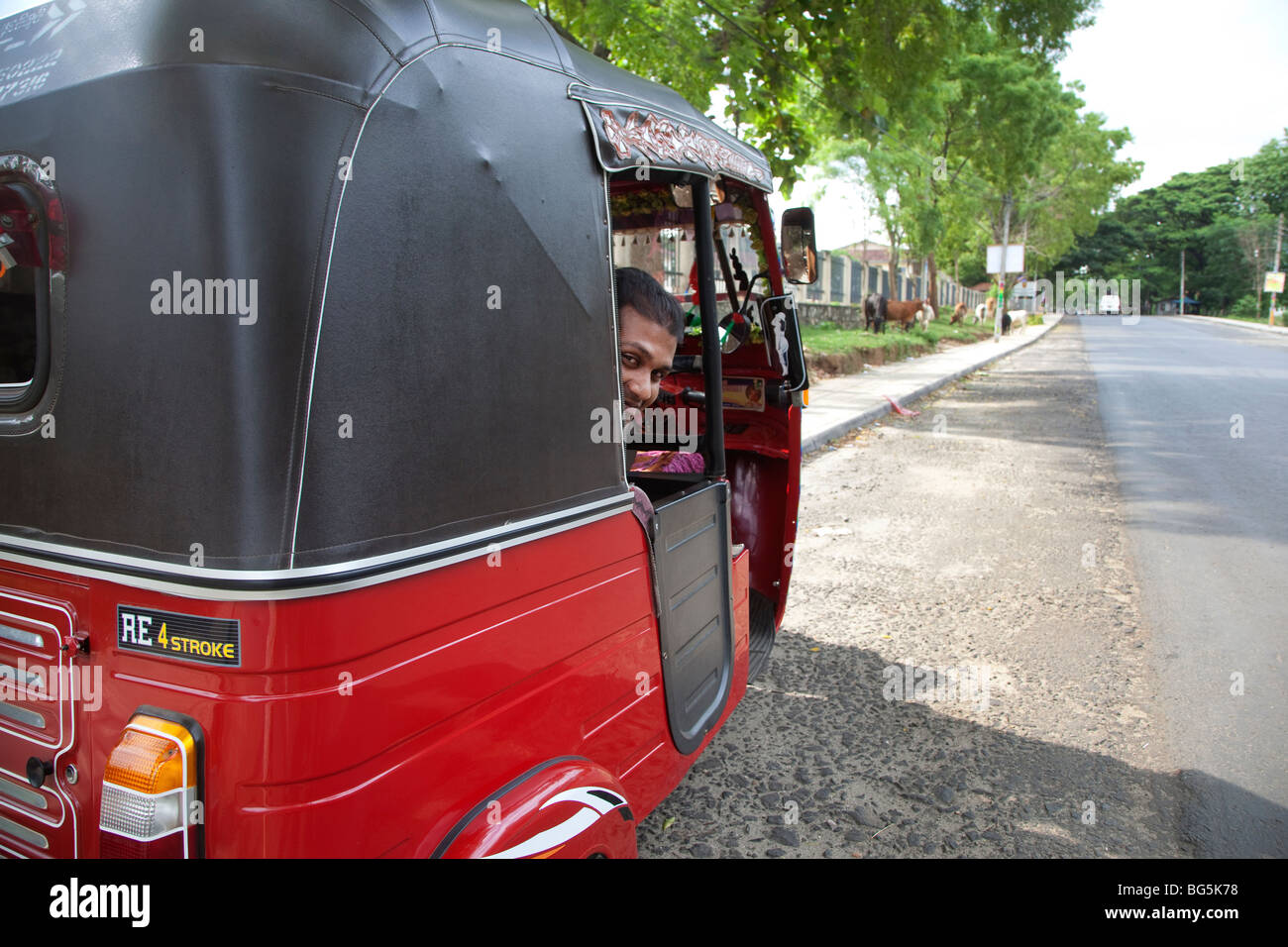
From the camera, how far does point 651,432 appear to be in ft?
10.8

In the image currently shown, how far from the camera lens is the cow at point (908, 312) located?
85.6 ft

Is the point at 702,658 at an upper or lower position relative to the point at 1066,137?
lower

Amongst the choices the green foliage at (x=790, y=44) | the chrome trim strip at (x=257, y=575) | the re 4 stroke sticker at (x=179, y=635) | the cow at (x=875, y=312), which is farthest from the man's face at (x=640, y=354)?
the cow at (x=875, y=312)

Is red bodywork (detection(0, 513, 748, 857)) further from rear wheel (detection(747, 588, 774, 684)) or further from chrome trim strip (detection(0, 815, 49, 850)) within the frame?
rear wheel (detection(747, 588, 774, 684))

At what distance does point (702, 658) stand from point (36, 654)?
1.65 metres

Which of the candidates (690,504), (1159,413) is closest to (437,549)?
(690,504)

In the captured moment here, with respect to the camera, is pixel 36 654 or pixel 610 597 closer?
pixel 36 654

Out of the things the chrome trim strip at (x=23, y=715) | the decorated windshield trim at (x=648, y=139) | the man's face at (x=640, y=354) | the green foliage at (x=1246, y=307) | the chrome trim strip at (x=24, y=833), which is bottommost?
the chrome trim strip at (x=24, y=833)
